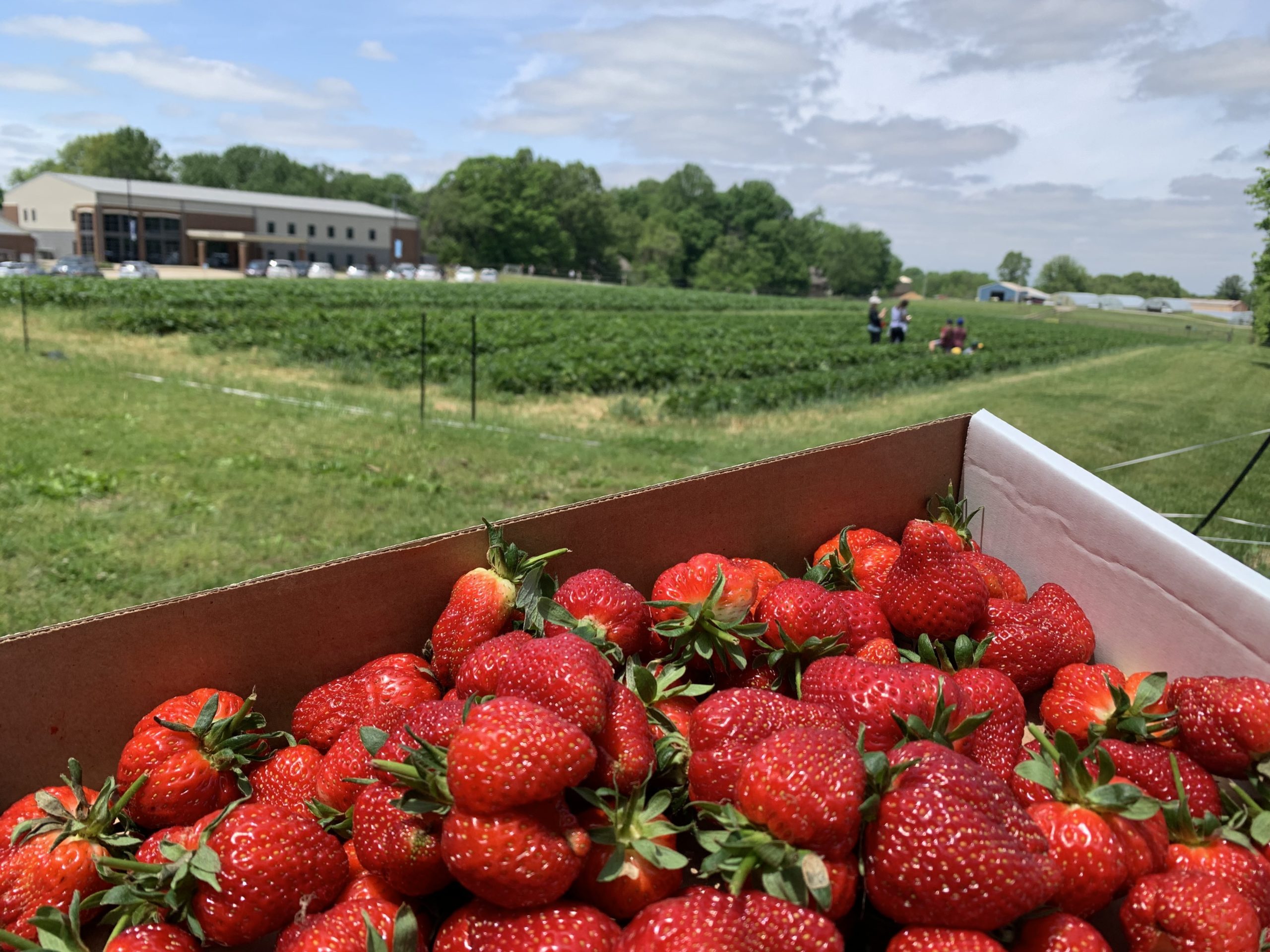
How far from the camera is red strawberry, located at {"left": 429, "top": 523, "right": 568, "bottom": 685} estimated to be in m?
1.65

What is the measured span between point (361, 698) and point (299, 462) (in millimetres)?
7101

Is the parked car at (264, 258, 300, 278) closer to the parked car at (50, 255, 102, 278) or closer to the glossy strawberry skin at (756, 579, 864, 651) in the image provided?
the parked car at (50, 255, 102, 278)

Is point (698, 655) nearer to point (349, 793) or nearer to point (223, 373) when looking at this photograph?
point (349, 793)

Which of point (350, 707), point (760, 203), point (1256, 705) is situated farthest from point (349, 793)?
point (760, 203)

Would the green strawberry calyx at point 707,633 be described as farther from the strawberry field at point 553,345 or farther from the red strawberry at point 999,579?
the strawberry field at point 553,345

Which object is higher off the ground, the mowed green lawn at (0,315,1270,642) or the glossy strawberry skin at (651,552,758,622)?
the glossy strawberry skin at (651,552,758,622)

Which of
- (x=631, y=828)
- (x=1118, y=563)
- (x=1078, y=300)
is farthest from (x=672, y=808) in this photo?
(x=1078, y=300)

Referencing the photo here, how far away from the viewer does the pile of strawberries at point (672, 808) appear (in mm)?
1051

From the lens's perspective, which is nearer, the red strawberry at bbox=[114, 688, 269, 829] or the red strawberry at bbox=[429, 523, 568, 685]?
the red strawberry at bbox=[114, 688, 269, 829]

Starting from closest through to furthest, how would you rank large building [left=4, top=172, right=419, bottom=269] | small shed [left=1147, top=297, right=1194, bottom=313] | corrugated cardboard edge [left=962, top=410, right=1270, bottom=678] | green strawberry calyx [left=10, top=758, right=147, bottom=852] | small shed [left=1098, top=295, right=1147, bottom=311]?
1. green strawberry calyx [left=10, top=758, right=147, bottom=852]
2. corrugated cardboard edge [left=962, top=410, right=1270, bottom=678]
3. small shed [left=1147, top=297, right=1194, bottom=313]
4. large building [left=4, top=172, right=419, bottom=269]
5. small shed [left=1098, top=295, right=1147, bottom=311]

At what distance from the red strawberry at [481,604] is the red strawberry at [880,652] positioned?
59 cm

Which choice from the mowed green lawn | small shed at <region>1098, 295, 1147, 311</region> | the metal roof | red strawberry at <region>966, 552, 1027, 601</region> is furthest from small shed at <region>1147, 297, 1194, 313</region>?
red strawberry at <region>966, 552, 1027, 601</region>

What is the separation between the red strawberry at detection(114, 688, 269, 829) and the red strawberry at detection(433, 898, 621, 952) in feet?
1.70

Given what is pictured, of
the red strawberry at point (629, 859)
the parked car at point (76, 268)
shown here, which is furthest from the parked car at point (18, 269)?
the red strawberry at point (629, 859)
